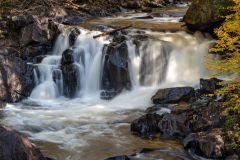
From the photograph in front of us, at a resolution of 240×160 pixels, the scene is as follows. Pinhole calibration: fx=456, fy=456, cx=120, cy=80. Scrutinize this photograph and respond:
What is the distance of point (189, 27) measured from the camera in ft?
54.2

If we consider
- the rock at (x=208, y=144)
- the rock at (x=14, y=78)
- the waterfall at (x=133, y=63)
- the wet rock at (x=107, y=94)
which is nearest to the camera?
the rock at (x=208, y=144)

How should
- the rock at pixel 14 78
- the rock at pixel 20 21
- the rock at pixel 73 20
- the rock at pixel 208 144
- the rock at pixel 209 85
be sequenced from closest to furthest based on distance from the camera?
the rock at pixel 208 144, the rock at pixel 209 85, the rock at pixel 14 78, the rock at pixel 20 21, the rock at pixel 73 20

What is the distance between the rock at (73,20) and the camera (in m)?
18.4

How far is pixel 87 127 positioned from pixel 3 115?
2.59 m

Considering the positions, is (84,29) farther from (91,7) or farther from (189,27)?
(91,7)

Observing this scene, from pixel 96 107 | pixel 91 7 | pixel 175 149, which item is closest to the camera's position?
pixel 175 149

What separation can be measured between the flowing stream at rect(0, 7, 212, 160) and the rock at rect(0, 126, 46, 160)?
5.63ft

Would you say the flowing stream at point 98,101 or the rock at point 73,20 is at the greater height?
the rock at point 73,20

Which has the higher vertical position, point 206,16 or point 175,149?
point 206,16

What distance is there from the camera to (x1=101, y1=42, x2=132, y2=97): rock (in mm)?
14711

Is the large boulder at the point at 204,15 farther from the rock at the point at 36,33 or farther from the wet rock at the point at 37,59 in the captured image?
the wet rock at the point at 37,59

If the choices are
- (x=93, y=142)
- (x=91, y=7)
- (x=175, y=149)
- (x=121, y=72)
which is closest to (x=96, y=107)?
(x=121, y=72)

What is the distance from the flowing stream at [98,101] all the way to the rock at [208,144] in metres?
0.28

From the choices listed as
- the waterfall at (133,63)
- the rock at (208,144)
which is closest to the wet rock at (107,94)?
the waterfall at (133,63)
